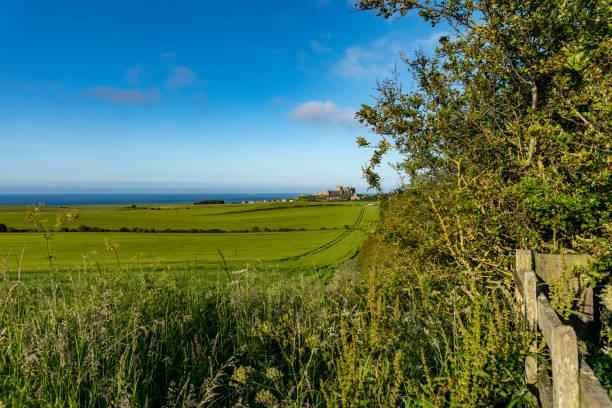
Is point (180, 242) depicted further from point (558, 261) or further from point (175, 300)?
point (558, 261)

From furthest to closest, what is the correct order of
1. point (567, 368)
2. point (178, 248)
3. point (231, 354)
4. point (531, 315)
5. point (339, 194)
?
point (339, 194), point (178, 248), point (231, 354), point (531, 315), point (567, 368)

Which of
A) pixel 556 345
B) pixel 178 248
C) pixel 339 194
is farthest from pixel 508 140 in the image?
pixel 339 194

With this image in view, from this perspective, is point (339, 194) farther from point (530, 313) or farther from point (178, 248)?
point (530, 313)

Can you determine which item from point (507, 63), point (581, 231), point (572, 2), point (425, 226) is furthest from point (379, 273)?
point (572, 2)

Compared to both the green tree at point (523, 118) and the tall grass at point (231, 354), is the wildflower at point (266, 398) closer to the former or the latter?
the tall grass at point (231, 354)

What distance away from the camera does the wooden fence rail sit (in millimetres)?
1238

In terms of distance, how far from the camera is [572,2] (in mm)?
3818

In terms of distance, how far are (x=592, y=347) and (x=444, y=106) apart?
3.66 meters

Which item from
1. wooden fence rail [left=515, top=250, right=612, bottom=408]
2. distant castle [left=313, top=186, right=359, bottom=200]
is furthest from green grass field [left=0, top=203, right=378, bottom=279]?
distant castle [left=313, top=186, right=359, bottom=200]

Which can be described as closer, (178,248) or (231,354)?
(231,354)

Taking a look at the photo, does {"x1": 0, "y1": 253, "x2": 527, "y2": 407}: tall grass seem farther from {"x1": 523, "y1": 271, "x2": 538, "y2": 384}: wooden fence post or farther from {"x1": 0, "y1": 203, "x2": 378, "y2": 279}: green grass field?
{"x1": 0, "y1": 203, "x2": 378, "y2": 279}: green grass field

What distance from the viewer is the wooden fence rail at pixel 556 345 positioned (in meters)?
1.24

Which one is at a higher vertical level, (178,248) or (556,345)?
(556,345)

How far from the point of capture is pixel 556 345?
51.9 inches
